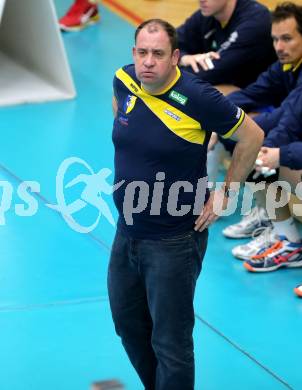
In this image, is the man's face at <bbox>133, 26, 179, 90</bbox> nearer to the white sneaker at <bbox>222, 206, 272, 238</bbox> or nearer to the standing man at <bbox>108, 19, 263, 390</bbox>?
the standing man at <bbox>108, 19, 263, 390</bbox>

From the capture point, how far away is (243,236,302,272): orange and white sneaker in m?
5.27

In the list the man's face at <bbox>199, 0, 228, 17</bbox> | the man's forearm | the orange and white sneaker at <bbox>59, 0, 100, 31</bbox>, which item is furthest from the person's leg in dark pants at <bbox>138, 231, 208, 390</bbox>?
the orange and white sneaker at <bbox>59, 0, 100, 31</bbox>

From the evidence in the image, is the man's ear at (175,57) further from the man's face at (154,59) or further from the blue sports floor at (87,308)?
the blue sports floor at (87,308)

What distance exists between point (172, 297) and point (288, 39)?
92.4 inches

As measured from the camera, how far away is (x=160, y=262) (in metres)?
3.39

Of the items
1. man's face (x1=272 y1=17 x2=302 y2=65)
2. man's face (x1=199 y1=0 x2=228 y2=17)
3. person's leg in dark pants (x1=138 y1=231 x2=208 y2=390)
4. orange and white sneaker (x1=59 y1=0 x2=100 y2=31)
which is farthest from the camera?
orange and white sneaker (x1=59 y1=0 x2=100 y2=31)

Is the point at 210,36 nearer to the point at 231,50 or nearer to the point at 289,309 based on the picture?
the point at 231,50

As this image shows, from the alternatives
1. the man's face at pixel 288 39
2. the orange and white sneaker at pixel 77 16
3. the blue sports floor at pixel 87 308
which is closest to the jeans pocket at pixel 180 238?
the blue sports floor at pixel 87 308

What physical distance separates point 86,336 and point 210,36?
281 cm

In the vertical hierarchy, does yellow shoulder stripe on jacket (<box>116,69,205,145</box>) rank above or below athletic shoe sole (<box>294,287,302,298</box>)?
above

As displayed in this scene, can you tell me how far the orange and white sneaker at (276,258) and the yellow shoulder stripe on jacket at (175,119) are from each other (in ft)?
6.69

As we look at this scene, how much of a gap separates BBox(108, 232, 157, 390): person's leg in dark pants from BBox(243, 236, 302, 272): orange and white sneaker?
1.64 meters

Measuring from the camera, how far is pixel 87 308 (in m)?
4.77

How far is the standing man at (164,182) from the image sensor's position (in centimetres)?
332
